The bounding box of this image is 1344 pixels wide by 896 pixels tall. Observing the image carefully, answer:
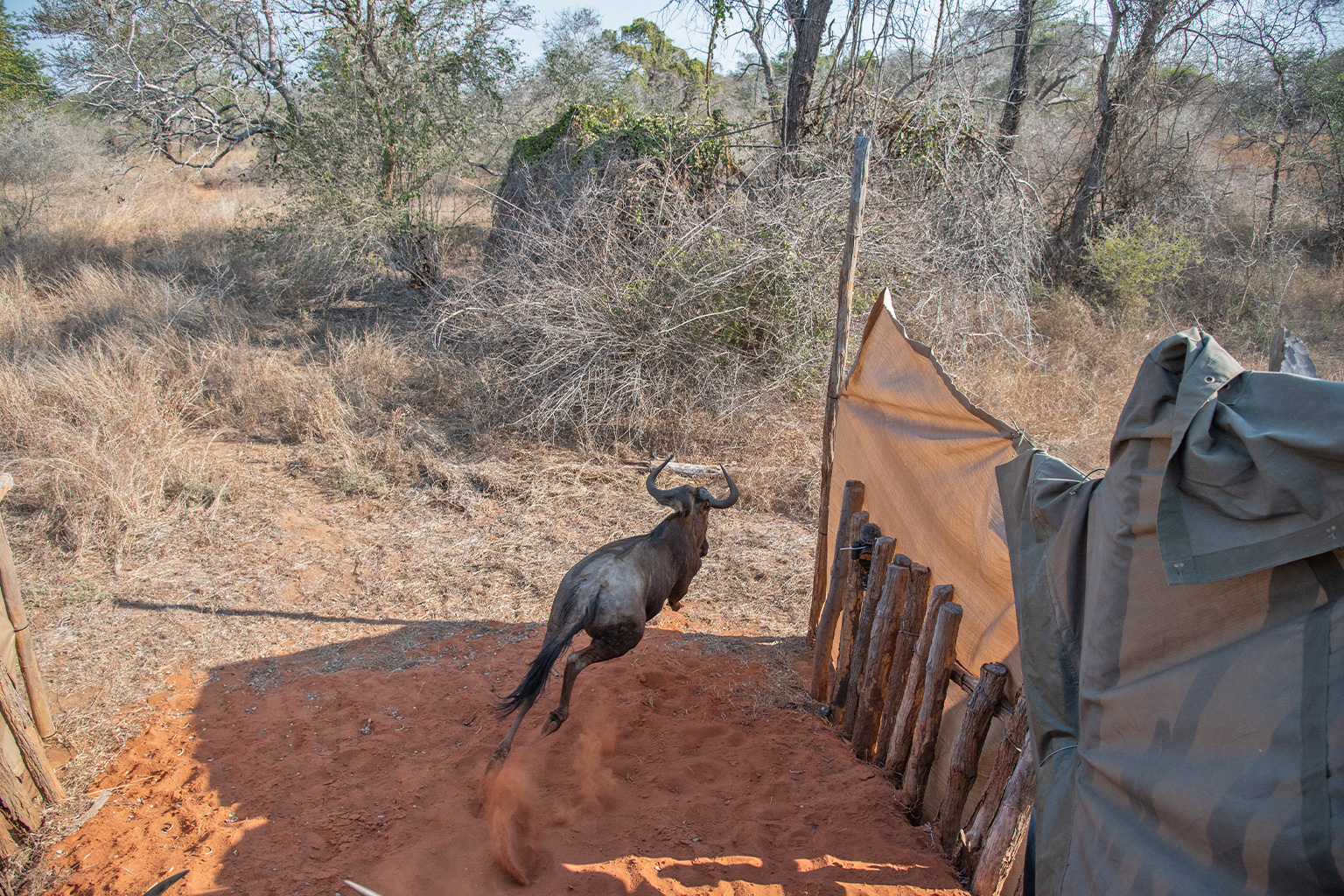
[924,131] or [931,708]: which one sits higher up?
[924,131]

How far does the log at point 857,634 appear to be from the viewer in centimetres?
366

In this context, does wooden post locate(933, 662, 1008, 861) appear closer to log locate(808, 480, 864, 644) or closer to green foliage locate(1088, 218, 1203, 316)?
log locate(808, 480, 864, 644)

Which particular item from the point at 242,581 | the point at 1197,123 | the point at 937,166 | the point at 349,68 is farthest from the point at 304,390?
the point at 1197,123

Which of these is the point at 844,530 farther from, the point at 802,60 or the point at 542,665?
the point at 802,60

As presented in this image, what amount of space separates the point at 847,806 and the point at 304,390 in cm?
730

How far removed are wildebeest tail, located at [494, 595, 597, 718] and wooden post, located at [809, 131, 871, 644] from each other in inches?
61.2

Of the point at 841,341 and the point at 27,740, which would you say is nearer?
the point at 27,740

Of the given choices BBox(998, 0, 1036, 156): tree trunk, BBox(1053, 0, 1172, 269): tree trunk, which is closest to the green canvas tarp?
BBox(998, 0, 1036, 156): tree trunk

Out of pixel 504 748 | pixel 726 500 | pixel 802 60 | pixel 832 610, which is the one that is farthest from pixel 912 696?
pixel 802 60

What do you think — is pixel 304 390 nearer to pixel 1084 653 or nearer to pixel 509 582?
pixel 509 582

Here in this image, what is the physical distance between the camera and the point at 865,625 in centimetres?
375

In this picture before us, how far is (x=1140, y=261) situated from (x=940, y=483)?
9.10 meters

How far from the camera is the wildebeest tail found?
3.68m

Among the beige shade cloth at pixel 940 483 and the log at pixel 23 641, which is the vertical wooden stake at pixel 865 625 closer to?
the beige shade cloth at pixel 940 483
